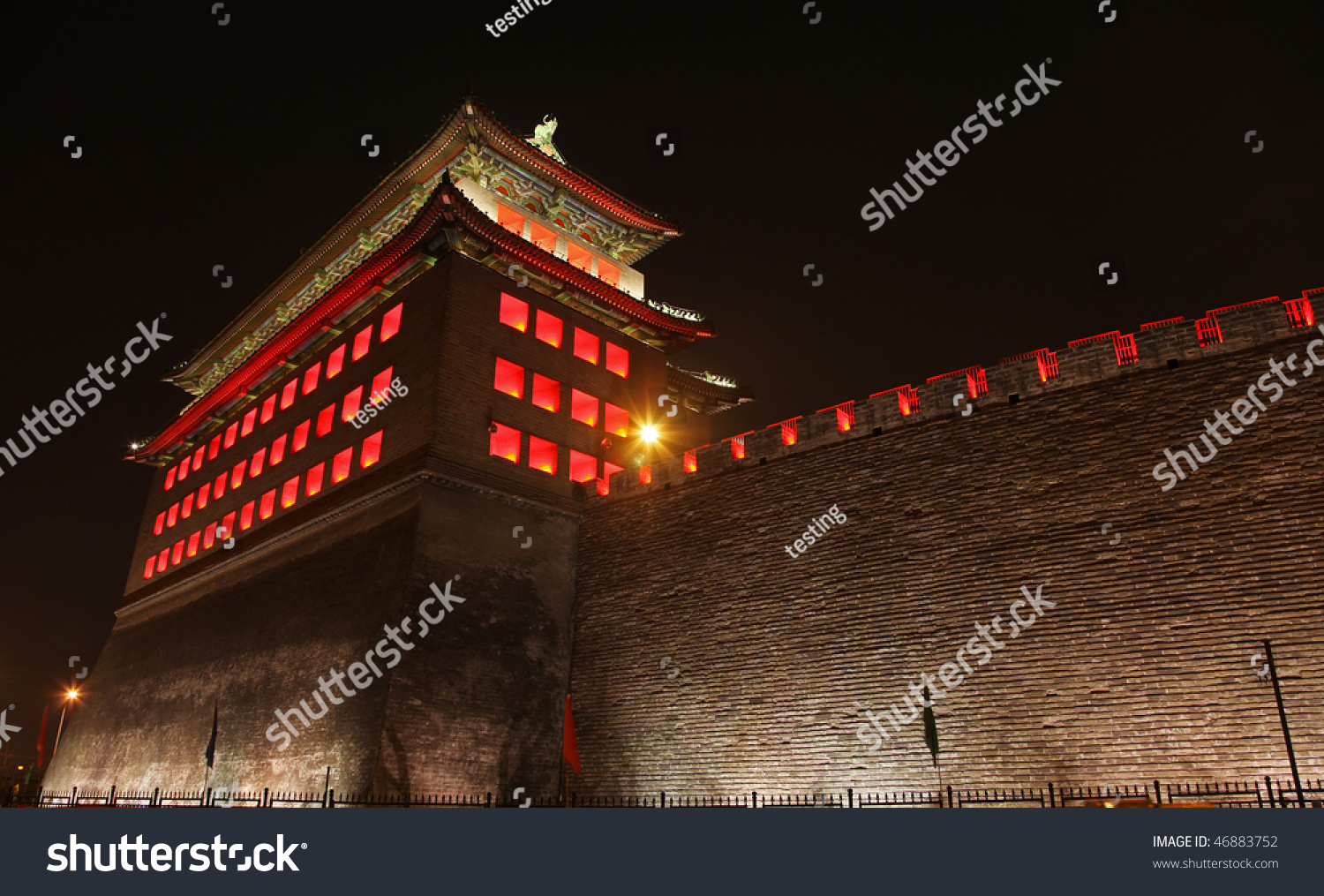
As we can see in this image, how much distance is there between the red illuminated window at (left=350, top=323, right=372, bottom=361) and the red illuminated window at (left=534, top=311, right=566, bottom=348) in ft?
15.8

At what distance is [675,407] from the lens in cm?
2723

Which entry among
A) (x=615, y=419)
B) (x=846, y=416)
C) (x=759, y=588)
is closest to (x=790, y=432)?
(x=846, y=416)

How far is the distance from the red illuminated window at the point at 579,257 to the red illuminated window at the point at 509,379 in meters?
5.28

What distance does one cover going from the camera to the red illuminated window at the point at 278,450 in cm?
2403

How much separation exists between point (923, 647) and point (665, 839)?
6967 mm

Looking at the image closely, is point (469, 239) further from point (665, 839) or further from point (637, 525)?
point (665, 839)

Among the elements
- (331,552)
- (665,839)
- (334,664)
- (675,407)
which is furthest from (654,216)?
(665,839)

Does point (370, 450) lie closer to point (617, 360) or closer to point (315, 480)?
point (315, 480)

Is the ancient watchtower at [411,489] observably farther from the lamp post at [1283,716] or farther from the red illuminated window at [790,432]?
the lamp post at [1283,716]

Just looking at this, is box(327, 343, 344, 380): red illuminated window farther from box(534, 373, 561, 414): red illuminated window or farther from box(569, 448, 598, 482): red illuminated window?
box(569, 448, 598, 482): red illuminated window

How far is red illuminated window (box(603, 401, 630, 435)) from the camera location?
2223 cm

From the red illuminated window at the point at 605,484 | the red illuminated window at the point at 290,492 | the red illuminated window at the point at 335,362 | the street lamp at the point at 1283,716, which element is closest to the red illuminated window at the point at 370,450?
the red illuminated window at the point at 290,492

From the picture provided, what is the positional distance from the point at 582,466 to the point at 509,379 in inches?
115

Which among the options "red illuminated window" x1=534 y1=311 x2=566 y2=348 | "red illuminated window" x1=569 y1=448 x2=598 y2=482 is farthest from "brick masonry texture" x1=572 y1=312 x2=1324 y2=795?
"red illuminated window" x1=534 y1=311 x2=566 y2=348
